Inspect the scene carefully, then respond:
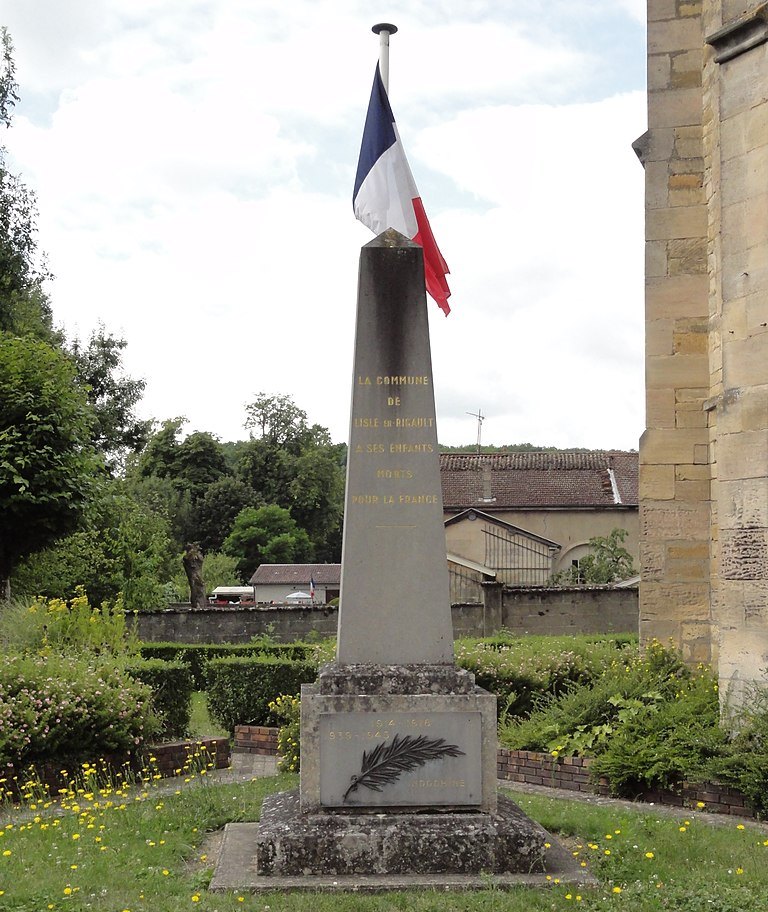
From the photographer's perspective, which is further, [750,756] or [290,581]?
[290,581]

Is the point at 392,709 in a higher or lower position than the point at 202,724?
higher

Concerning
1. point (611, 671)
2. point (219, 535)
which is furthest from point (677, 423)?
point (219, 535)

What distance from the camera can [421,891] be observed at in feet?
19.6

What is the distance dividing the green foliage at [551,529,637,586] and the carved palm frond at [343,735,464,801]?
20978 millimetres

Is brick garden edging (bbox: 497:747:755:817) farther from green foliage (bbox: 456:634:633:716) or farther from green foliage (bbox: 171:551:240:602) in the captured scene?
green foliage (bbox: 171:551:240:602)

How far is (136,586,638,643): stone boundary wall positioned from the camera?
20.0m

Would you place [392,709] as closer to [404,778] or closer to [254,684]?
[404,778]

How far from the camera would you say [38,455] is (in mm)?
16656

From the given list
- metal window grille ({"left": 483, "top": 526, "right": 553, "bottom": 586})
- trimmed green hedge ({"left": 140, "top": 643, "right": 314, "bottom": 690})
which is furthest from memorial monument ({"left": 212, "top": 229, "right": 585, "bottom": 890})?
metal window grille ({"left": 483, "top": 526, "right": 553, "bottom": 586})

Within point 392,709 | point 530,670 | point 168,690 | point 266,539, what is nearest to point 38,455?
point 168,690

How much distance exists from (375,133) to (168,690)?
22.3ft

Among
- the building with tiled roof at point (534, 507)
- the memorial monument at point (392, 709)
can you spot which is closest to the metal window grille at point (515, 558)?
the building with tiled roof at point (534, 507)

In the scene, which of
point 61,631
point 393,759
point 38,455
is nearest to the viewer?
point 393,759

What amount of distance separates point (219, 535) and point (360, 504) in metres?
56.3
